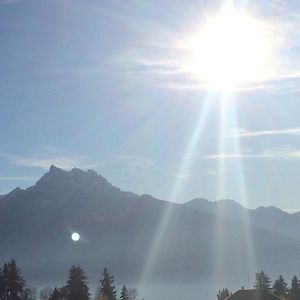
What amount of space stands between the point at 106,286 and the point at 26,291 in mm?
18647

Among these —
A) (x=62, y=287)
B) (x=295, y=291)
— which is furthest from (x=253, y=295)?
(x=62, y=287)

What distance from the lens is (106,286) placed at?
69812mm

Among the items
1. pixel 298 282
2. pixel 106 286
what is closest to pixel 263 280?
pixel 298 282

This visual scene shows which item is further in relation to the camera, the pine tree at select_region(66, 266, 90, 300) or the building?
the building

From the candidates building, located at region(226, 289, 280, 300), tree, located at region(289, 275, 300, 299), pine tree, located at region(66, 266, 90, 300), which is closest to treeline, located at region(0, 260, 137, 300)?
pine tree, located at region(66, 266, 90, 300)

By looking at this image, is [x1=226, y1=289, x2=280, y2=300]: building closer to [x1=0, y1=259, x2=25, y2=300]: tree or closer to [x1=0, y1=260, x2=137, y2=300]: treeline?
[x1=0, y1=260, x2=137, y2=300]: treeline

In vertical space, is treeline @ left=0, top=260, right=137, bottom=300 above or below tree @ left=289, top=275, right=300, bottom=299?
below

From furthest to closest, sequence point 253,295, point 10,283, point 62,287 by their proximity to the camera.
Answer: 1. point 253,295
2. point 62,287
3. point 10,283

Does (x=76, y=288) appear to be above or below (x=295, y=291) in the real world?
below

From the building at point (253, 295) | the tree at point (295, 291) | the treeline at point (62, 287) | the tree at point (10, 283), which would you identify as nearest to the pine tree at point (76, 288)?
the treeline at point (62, 287)

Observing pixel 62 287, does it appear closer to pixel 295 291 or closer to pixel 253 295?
pixel 253 295

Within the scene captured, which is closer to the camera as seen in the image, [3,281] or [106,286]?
[3,281]

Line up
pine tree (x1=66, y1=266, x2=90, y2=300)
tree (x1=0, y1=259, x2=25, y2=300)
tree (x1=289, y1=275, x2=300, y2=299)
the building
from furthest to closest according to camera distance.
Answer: tree (x1=289, y1=275, x2=300, y2=299) → the building → pine tree (x1=66, y1=266, x2=90, y2=300) → tree (x1=0, y1=259, x2=25, y2=300)

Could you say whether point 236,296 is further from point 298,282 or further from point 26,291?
point 26,291
